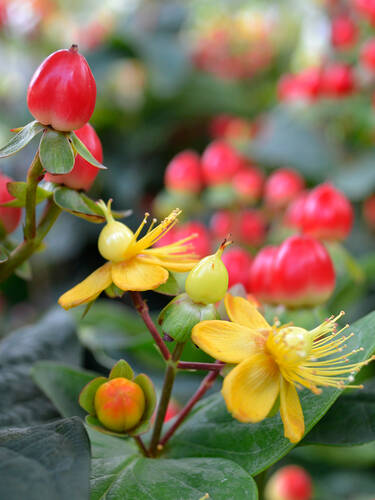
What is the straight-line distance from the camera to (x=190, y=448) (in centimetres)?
34

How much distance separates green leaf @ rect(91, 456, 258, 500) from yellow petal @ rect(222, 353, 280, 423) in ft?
0.14

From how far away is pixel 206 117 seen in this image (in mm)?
1236

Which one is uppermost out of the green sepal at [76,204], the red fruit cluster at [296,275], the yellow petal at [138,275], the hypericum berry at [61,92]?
the hypericum berry at [61,92]

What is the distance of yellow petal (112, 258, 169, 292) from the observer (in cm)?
30

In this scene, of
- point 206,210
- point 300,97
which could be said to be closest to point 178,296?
point 206,210

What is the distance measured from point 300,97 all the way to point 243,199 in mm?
258

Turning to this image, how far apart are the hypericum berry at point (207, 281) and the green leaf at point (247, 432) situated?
81mm

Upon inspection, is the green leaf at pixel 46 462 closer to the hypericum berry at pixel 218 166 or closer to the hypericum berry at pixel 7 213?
the hypericum berry at pixel 7 213

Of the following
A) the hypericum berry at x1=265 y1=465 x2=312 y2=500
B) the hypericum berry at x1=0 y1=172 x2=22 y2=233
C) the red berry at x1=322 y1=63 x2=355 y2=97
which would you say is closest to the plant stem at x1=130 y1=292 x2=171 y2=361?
the hypericum berry at x1=0 y1=172 x2=22 y2=233

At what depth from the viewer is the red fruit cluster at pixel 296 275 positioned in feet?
1.39

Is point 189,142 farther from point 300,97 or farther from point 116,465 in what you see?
point 116,465

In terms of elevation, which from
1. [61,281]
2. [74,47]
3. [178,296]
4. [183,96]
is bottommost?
[61,281]

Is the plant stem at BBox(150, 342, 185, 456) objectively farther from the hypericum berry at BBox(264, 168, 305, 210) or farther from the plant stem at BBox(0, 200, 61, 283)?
the hypericum berry at BBox(264, 168, 305, 210)

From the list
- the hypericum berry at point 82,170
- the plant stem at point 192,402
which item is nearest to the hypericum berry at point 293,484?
the plant stem at point 192,402
